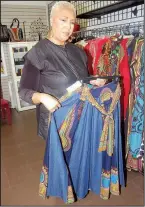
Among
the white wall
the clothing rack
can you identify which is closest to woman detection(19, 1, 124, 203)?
the clothing rack

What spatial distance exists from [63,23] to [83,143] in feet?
2.89

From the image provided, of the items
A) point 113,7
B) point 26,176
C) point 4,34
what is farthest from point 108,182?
point 4,34

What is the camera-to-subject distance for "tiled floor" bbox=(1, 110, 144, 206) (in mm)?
1724

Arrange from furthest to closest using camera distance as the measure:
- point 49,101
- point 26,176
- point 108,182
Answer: point 26,176
point 108,182
point 49,101

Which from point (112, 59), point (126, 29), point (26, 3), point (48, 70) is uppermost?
point (26, 3)

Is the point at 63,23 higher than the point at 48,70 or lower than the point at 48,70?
higher

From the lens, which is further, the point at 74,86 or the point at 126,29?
the point at 126,29

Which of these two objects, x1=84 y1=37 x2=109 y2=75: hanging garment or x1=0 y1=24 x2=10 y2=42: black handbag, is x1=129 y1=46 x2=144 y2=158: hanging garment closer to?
x1=84 y1=37 x2=109 y2=75: hanging garment

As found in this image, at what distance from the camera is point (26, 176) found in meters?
2.10

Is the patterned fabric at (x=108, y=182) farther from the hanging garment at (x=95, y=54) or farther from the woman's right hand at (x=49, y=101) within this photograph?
the hanging garment at (x=95, y=54)

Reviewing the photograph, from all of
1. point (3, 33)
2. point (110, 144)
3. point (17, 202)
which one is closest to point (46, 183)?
point (17, 202)

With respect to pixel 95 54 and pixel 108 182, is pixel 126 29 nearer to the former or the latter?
pixel 95 54

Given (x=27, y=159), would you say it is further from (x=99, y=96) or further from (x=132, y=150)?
(x=99, y=96)

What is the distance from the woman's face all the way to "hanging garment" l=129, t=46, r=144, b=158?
27.9 inches
